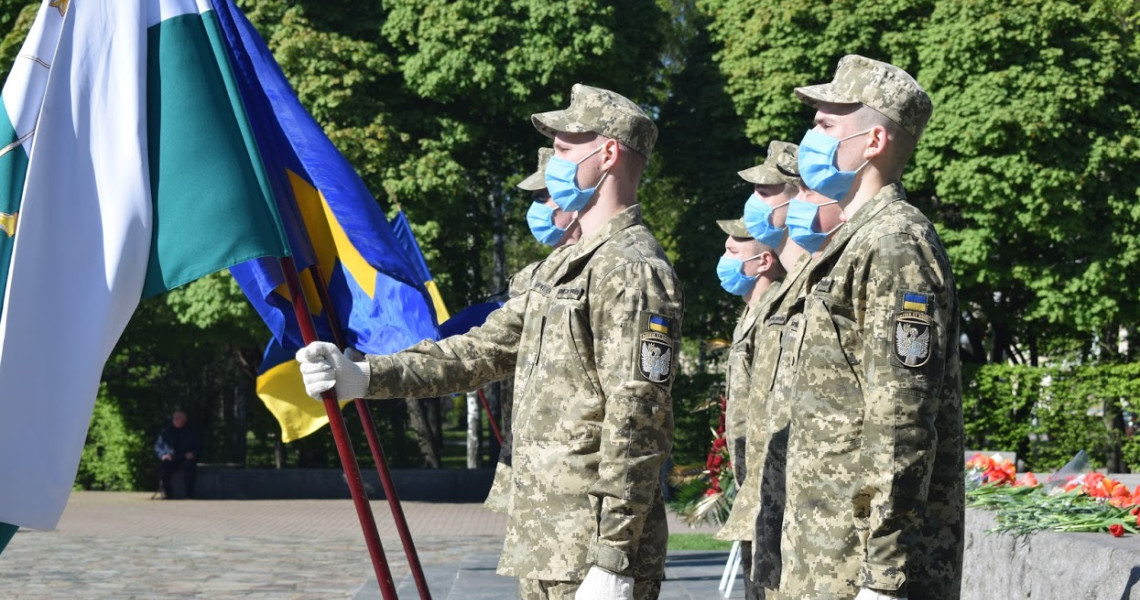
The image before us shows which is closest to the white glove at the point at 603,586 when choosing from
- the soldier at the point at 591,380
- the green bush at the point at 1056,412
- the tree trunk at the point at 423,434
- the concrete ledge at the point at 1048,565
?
the soldier at the point at 591,380

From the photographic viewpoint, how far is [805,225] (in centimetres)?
504

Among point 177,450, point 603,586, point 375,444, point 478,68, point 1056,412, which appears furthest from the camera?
point 177,450

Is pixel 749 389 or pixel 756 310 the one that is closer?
pixel 749 389

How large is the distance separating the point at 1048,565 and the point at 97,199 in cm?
430

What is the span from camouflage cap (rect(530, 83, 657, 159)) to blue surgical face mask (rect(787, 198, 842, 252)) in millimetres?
705

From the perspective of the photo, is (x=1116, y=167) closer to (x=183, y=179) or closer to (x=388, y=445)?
(x=388, y=445)

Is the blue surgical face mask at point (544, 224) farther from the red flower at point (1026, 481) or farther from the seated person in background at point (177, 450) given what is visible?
the seated person in background at point (177, 450)

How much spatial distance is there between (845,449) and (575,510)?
0.81 metres

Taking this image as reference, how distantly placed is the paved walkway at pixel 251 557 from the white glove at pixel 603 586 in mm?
6826

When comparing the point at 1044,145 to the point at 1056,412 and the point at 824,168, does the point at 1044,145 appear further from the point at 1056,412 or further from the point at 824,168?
the point at 824,168

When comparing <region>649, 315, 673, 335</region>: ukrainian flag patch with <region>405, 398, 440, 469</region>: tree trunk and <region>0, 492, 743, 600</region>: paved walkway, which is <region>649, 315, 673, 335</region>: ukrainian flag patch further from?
<region>405, 398, 440, 469</region>: tree trunk

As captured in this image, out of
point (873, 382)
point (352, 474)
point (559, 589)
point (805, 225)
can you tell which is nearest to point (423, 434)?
point (805, 225)

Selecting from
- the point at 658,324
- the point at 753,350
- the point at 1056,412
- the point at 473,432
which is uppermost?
the point at 658,324

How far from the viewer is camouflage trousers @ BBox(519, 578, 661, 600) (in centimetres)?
420
